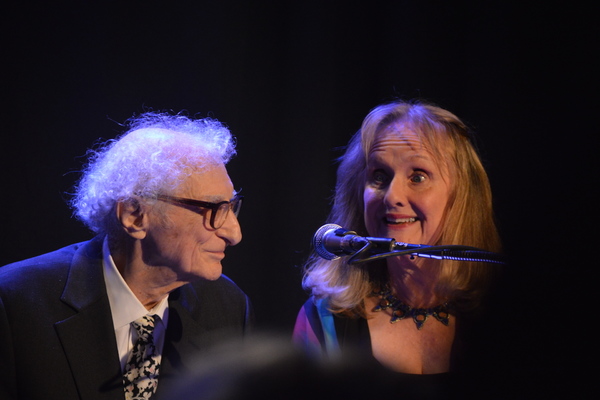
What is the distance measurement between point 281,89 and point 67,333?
1.70 metres

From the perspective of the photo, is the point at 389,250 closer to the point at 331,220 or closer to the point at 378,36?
the point at 331,220

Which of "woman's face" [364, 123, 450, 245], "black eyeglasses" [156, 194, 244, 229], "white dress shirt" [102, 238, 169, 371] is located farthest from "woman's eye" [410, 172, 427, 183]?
"white dress shirt" [102, 238, 169, 371]

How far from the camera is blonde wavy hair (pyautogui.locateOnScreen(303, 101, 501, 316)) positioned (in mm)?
2094

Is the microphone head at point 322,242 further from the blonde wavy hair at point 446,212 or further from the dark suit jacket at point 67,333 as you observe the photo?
the dark suit jacket at point 67,333

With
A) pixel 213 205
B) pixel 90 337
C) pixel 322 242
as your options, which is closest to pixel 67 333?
pixel 90 337

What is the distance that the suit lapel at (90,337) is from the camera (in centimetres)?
185

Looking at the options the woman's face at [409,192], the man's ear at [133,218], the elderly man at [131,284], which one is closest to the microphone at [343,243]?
the woman's face at [409,192]

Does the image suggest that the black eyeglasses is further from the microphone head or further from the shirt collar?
the microphone head

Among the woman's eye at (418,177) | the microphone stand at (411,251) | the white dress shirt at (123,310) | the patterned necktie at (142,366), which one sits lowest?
the patterned necktie at (142,366)

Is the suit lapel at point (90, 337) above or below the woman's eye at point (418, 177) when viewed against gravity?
below

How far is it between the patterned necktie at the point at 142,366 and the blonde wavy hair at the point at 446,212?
71 cm

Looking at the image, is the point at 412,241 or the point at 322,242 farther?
the point at 412,241

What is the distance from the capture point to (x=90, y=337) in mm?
1908

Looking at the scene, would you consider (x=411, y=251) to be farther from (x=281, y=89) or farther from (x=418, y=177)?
(x=281, y=89)
